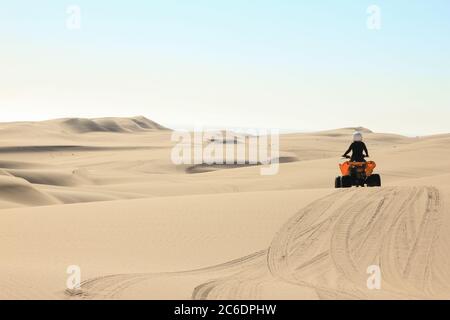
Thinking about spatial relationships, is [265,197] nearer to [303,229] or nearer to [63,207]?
[303,229]

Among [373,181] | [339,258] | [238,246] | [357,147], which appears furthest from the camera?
[373,181]

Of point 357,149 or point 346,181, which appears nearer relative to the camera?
point 357,149

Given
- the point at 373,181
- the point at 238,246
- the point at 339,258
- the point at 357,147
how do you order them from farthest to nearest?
the point at 373,181, the point at 357,147, the point at 238,246, the point at 339,258

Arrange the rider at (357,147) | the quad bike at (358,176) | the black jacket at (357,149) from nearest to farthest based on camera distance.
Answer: the rider at (357,147)
the black jacket at (357,149)
the quad bike at (358,176)

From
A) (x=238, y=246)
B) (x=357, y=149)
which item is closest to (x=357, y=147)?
(x=357, y=149)

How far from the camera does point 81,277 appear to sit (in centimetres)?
727

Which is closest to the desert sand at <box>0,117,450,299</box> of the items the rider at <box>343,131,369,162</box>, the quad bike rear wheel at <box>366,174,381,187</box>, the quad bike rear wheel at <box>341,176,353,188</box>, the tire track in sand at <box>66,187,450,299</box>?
the tire track in sand at <box>66,187,450,299</box>

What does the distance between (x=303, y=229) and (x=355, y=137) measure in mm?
4476

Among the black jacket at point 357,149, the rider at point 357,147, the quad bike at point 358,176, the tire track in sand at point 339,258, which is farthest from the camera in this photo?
the quad bike at point 358,176

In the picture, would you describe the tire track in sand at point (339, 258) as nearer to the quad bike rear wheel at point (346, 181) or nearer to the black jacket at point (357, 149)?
the black jacket at point (357, 149)

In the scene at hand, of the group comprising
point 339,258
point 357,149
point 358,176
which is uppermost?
point 357,149

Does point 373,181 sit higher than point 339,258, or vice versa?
point 373,181

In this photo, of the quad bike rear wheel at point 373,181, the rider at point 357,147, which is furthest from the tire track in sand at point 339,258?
the quad bike rear wheel at point 373,181

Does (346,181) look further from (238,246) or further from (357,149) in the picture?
(238,246)
